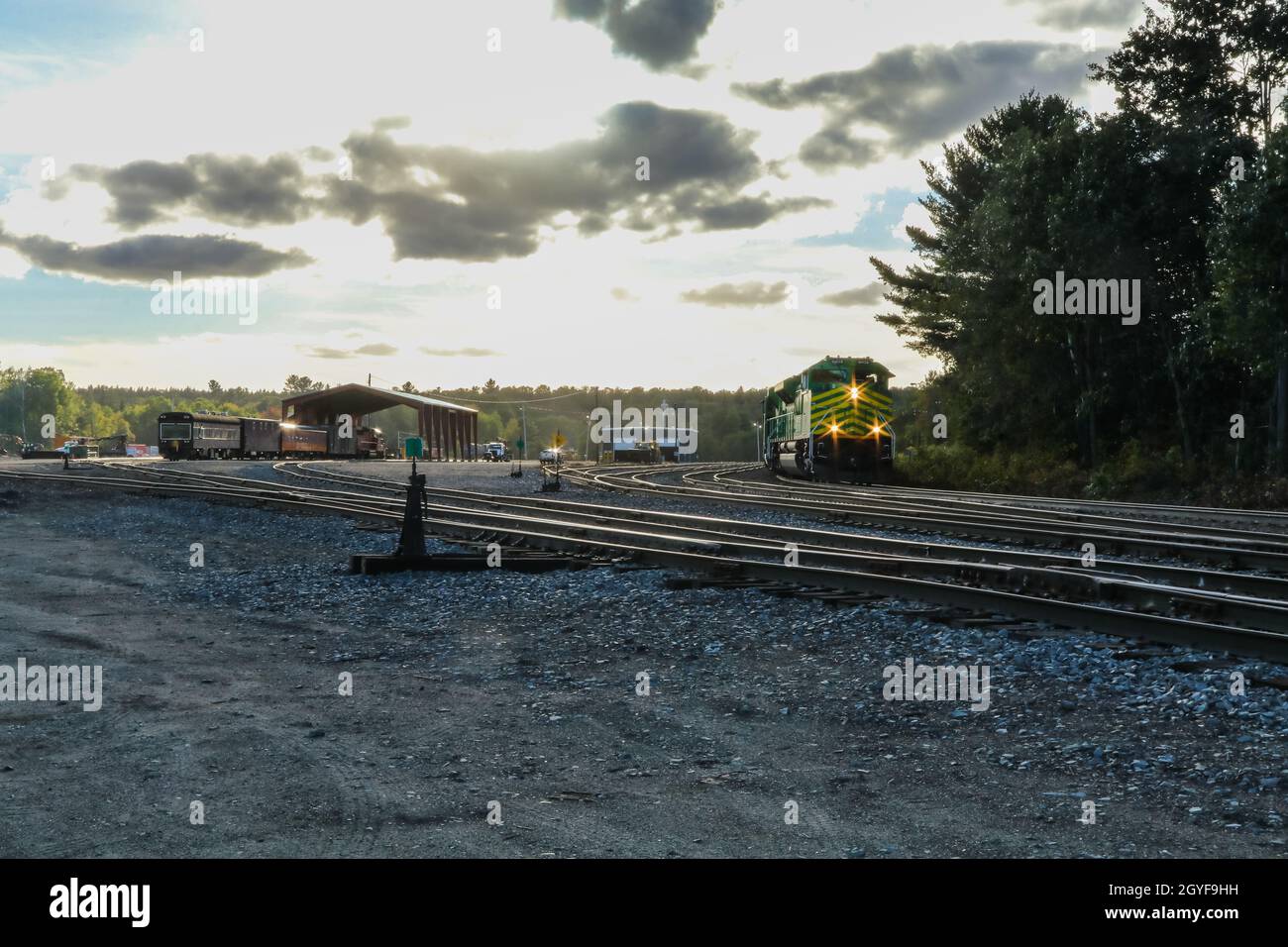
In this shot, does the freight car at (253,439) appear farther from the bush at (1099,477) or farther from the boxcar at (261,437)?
the bush at (1099,477)

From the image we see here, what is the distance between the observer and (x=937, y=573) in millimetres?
11125

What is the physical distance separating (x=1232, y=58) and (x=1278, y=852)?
35171 millimetres

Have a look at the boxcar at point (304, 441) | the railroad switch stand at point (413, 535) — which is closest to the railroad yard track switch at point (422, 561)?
the railroad switch stand at point (413, 535)

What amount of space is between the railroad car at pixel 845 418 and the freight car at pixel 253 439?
41.8m

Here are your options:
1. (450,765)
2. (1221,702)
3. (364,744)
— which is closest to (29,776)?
Result: (364,744)

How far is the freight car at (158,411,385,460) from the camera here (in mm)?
61719

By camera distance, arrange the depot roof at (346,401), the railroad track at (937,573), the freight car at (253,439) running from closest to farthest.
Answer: the railroad track at (937,573) < the freight car at (253,439) < the depot roof at (346,401)

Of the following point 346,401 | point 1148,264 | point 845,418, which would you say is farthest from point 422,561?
point 346,401

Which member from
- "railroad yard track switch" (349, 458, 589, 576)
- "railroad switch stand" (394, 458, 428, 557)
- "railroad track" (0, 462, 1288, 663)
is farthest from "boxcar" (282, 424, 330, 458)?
"railroad yard track switch" (349, 458, 589, 576)

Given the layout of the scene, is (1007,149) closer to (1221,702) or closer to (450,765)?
(1221,702)

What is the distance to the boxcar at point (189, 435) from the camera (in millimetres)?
61500

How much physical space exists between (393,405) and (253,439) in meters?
11.2

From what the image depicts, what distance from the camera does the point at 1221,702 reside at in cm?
634
